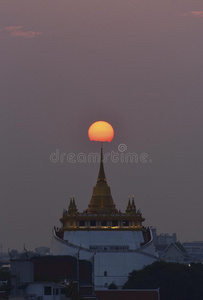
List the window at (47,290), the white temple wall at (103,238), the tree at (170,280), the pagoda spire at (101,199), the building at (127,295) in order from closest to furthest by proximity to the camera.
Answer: the window at (47,290) → the building at (127,295) → the tree at (170,280) → the white temple wall at (103,238) → the pagoda spire at (101,199)

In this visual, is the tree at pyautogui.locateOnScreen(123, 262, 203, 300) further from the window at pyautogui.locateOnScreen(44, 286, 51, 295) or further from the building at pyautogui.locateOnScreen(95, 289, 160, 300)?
the window at pyautogui.locateOnScreen(44, 286, 51, 295)

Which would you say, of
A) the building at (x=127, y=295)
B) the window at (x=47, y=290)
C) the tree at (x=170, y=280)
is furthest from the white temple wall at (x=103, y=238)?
the window at (x=47, y=290)

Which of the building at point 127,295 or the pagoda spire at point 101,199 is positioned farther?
the pagoda spire at point 101,199

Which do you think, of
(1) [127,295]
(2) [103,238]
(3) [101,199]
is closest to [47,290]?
(1) [127,295]

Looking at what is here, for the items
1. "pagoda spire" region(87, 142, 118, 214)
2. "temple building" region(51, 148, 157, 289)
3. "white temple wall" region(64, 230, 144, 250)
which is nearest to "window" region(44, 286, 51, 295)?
"temple building" region(51, 148, 157, 289)

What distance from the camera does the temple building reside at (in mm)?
185750

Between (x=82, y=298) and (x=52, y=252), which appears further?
(x=52, y=252)

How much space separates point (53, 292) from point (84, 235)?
240 feet

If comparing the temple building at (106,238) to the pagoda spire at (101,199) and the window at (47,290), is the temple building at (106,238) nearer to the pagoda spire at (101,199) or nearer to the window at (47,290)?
the pagoda spire at (101,199)

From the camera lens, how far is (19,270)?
11975 centimetres

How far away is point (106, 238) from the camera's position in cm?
18912

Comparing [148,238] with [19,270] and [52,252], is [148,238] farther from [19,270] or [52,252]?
[19,270]

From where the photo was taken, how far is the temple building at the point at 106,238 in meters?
186

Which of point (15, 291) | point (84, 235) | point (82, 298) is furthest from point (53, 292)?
point (84, 235)
